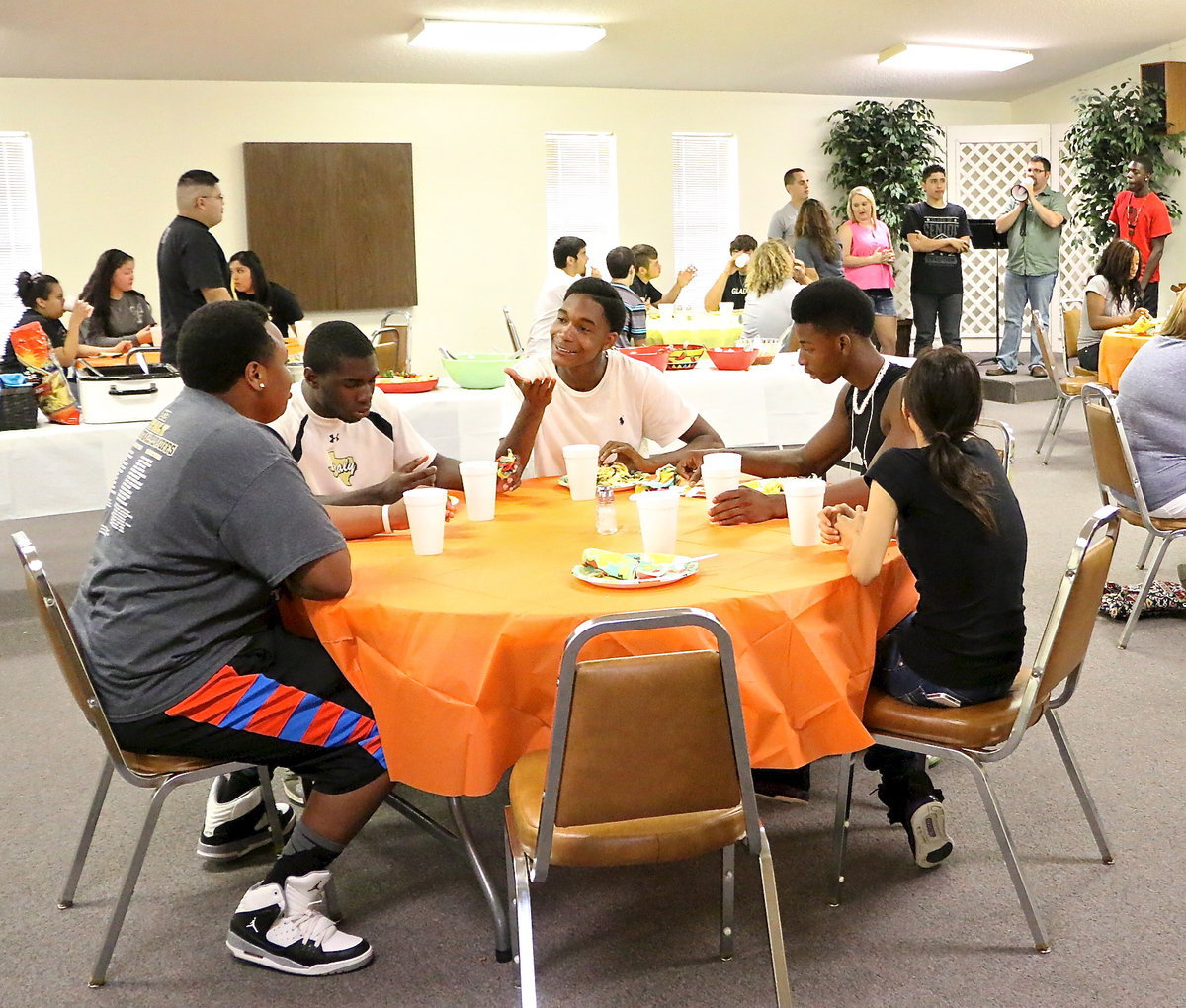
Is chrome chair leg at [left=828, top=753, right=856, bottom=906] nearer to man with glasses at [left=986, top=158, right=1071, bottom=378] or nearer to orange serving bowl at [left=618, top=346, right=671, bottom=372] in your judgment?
orange serving bowl at [left=618, top=346, right=671, bottom=372]

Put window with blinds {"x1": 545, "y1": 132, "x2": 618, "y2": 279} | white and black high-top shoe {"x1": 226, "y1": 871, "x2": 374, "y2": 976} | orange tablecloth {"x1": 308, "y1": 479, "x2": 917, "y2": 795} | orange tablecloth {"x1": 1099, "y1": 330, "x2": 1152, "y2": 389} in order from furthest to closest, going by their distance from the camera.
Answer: window with blinds {"x1": 545, "y1": 132, "x2": 618, "y2": 279}
orange tablecloth {"x1": 1099, "y1": 330, "x2": 1152, "y2": 389}
white and black high-top shoe {"x1": 226, "y1": 871, "x2": 374, "y2": 976}
orange tablecloth {"x1": 308, "y1": 479, "x2": 917, "y2": 795}

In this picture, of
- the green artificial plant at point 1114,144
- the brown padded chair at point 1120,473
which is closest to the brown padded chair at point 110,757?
the brown padded chair at point 1120,473

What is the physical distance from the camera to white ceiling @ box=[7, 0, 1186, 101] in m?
7.65

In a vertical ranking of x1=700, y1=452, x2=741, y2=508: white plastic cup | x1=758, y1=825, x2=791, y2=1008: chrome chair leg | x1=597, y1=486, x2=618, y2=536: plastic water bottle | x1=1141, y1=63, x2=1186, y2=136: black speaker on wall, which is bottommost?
x1=758, y1=825, x2=791, y2=1008: chrome chair leg

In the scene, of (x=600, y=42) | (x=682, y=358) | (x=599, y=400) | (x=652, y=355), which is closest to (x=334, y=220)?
(x=600, y=42)

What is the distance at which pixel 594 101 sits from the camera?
1084 cm

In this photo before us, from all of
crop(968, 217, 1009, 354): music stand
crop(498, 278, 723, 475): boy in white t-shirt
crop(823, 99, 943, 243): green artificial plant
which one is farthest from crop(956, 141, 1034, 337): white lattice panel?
crop(498, 278, 723, 475): boy in white t-shirt

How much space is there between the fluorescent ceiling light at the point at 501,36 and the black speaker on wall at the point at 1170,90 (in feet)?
15.8

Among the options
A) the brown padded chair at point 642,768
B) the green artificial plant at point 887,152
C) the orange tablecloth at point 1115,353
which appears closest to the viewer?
the brown padded chair at point 642,768

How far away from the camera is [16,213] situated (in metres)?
9.51

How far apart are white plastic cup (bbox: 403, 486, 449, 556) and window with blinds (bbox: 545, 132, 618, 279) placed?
29.3ft

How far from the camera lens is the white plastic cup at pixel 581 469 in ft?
9.21

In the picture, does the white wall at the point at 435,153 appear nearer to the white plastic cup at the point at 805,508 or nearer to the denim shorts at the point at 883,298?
the denim shorts at the point at 883,298

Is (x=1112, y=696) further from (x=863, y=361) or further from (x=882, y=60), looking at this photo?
(x=882, y=60)
